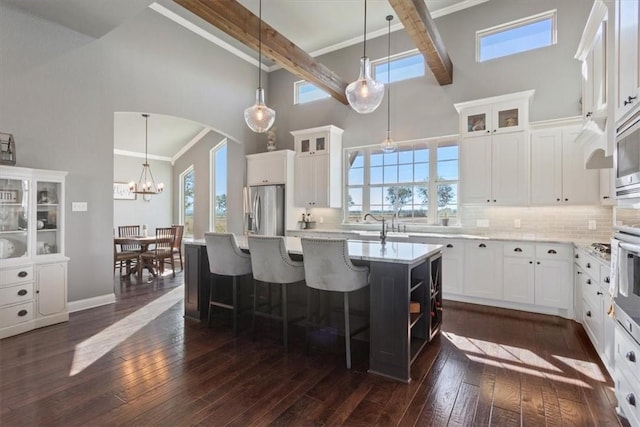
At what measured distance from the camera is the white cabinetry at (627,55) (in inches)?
67.6

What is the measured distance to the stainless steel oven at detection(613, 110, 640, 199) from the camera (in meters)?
1.70

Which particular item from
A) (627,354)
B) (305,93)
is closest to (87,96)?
(305,93)

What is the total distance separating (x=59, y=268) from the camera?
3.64 metres

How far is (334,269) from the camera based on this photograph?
8.51 feet

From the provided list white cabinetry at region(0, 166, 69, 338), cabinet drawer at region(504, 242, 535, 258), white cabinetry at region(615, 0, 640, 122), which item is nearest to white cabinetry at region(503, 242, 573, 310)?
cabinet drawer at region(504, 242, 535, 258)

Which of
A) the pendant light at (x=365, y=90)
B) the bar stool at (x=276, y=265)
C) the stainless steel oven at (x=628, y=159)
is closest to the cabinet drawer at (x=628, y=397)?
the stainless steel oven at (x=628, y=159)

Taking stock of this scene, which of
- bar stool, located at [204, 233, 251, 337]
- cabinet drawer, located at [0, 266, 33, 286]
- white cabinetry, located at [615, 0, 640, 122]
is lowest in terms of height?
cabinet drawer, located at [0, 266, 33, 286]

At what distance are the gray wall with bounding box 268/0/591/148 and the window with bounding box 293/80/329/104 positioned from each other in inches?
6.6

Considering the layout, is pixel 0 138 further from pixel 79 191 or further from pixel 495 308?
pixel 495 308

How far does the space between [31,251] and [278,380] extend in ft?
10.1

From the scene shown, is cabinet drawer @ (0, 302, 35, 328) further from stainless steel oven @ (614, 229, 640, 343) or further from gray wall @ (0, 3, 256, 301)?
stainless steel oven @ (614, 229, 640, 343)

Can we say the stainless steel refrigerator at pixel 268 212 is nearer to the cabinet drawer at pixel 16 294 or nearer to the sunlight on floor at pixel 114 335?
the sunlight on floor at pixel 114 335

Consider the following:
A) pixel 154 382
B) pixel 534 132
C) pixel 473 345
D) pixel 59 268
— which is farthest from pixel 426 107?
pixel 59 268

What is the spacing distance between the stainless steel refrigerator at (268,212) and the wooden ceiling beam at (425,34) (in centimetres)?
325
